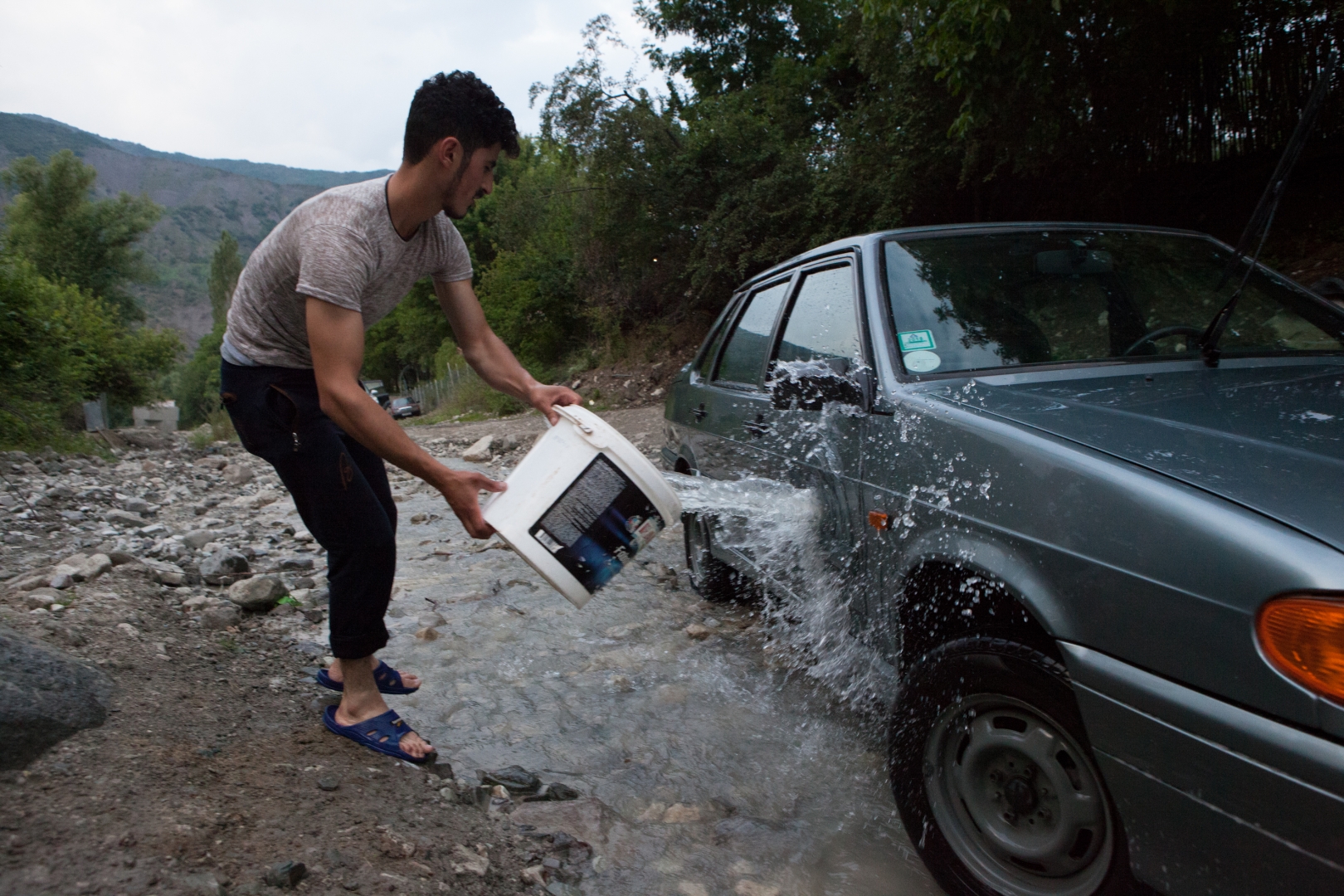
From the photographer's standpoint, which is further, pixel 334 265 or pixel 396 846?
pixel 334 265

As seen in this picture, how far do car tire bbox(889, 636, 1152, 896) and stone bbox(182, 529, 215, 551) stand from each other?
5.25 metres

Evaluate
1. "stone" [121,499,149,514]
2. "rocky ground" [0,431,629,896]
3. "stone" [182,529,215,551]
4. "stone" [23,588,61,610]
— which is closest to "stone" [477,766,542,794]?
"rocky ground" [0,431,629,896]

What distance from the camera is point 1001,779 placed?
202 cm

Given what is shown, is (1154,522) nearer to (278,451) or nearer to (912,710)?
(912,710)

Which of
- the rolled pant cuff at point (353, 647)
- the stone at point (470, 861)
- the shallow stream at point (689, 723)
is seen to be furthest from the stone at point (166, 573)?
the stone at point (470, 861)

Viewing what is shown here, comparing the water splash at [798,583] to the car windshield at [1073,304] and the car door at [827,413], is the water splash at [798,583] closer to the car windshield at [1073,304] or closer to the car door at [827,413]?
the car door at [827,413]

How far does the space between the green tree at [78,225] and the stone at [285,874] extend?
51.6 metres

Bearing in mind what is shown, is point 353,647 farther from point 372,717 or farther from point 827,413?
point 827,413

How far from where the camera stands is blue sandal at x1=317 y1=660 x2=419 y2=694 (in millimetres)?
3248

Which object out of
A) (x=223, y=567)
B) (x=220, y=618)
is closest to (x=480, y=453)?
(x=223, y=567)

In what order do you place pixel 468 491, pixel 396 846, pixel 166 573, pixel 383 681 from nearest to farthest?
pixel 396 846, pixel 468 491, pixel 383 681, pixel 166 573

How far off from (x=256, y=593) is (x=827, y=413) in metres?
3.24

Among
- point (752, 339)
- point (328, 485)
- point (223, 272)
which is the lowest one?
point (223, 272)

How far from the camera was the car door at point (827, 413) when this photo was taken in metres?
2.68
